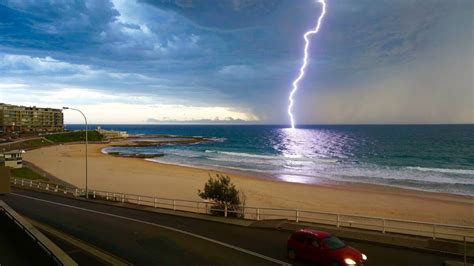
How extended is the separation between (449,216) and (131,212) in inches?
1117

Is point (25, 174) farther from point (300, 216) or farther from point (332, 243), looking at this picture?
point (332, 243)

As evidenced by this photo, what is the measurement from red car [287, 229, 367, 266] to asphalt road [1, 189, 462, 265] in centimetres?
84

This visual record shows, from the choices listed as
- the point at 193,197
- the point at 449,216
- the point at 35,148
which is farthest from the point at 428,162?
the point at 35,148

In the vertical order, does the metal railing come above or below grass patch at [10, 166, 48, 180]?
above

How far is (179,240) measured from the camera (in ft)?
57.9

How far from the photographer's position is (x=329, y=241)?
1324 cm

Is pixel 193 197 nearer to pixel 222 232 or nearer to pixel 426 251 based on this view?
pixel 222 232

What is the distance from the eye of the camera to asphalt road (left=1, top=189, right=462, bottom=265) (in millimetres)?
14343

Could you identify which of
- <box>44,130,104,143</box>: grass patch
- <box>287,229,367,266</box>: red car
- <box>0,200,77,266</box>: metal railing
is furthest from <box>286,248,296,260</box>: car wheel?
<box>44,130,104,143</box>: grass patch

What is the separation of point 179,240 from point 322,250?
755 cm

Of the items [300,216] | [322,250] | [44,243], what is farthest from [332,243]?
[300,216]

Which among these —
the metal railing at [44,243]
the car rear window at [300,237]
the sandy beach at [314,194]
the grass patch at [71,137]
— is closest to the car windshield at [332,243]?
the car rear window at [300,237]

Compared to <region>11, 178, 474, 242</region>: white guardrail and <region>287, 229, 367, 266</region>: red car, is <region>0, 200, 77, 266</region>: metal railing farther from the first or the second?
<region>11, 178, 474, 242</region>: white guardrail

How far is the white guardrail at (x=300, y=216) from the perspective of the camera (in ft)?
65.2
